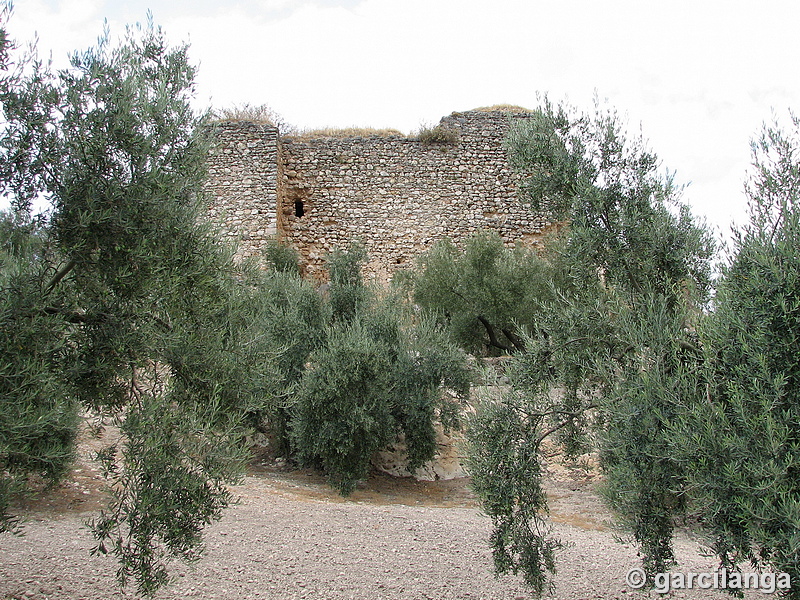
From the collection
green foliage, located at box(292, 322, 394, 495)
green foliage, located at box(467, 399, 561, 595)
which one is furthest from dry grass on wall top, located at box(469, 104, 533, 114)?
green foliage, located at box(467, 399, 561, 595)

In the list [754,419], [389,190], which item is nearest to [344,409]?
[754,419]

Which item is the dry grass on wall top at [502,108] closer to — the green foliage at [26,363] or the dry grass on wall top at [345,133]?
the dry grass on wall top at [345,133]

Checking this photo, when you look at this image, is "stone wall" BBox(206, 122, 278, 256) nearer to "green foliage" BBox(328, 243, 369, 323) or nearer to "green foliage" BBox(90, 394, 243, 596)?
"green foliage" BBox(328, 243, 369, 323)

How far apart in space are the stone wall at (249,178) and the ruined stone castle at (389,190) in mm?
43

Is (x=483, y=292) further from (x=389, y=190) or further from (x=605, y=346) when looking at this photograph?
(x=605, y=346)

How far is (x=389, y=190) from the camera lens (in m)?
18.3

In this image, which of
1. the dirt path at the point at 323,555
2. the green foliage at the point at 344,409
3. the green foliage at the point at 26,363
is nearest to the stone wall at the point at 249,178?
the green foliage at the point at 344,409

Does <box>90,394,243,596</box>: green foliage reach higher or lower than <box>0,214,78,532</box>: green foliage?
lower

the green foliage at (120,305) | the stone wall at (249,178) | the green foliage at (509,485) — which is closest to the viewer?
the green foliage at (120,305)

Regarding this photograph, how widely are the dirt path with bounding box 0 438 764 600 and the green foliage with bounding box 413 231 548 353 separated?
230 inches

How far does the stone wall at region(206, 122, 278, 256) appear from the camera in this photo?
56.1 ft

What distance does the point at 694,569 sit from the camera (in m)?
5.23

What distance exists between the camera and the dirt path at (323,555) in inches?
185

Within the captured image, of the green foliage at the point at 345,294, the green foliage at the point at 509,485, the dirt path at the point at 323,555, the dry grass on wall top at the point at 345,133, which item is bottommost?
the dirt path at the point at 323,555
